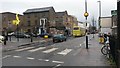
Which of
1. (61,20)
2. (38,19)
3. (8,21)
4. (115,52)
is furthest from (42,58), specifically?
(61,20)

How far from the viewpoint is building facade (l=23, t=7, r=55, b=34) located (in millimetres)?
97463

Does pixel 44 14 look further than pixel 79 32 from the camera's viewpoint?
Yes

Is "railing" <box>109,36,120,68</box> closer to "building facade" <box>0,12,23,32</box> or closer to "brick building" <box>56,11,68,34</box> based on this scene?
"building facade" <box>0,12,23,32</box>

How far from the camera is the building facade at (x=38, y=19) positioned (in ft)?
320

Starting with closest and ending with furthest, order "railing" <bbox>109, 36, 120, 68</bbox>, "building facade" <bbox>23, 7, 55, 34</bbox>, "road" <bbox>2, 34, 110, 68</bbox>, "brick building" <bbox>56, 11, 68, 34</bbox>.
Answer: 1. "railing" <bbox>109, 36, 120, 68</bbox>
2. "road" <bbox>2, 34, 110, 68</bbox>
3. "building facade" <bbox>23, 7, 55, 34</bbox>
4. "brick building" <bbox>56, 11, 68, 34</bbox>

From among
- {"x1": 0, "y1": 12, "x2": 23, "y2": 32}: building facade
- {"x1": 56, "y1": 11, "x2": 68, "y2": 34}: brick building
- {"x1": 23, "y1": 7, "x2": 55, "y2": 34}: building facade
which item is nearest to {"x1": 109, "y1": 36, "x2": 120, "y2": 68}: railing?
{"x1": 23, "y1": 7, "x2": 55, "y2": 34}: building facade

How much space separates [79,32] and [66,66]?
65.2 metres

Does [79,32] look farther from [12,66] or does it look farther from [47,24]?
[12,66]

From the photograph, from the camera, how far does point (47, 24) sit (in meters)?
97.1

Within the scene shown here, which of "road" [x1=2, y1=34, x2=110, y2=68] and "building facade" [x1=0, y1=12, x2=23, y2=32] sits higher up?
"building facade" [x1=0, y1=12, x2=23, y2=32]

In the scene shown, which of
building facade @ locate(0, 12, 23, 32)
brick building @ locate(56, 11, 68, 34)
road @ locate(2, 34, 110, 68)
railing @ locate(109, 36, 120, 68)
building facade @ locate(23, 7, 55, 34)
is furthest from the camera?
brick building @ locate(56, 11, 68, 34)

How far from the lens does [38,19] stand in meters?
98.9

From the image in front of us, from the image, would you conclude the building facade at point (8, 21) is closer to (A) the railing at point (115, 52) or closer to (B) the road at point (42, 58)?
(B) the road at point (42, 58)

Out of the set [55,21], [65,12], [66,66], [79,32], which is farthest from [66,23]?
[66,66]
